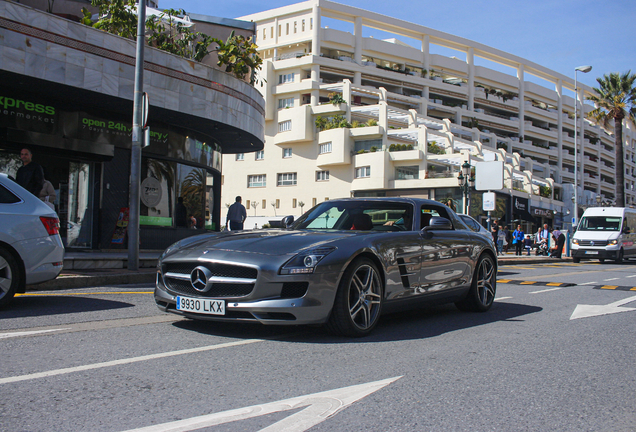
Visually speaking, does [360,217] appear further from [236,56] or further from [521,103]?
[521,103]

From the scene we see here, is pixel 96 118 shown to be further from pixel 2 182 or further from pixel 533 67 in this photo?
pixel 533 67

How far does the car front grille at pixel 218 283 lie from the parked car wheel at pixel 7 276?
7.40ft

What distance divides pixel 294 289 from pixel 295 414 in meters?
1.86

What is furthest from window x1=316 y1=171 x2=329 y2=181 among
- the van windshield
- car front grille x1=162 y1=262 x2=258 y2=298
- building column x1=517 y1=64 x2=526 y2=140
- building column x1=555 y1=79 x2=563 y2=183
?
car front grille x1=162 y1=262 x2=258 y2=298

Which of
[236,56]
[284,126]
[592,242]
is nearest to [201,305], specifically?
[236,56]

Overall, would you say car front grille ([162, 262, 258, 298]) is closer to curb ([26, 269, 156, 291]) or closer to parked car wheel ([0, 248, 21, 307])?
parked car wheel ([0, 248, 21, 307])

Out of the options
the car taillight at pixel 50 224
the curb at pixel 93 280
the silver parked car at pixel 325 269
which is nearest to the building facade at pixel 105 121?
the curb at pixel 93 280

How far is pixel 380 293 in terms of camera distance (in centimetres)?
560

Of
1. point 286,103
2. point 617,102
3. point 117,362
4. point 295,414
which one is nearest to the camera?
point 295,414

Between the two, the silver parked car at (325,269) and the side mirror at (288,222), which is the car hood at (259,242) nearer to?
the silver parked car at (325,269)

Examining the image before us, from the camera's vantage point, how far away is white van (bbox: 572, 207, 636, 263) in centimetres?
2505

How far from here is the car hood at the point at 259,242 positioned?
5.16 m

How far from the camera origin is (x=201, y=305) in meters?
5.02

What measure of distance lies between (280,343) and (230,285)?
0.64 m
